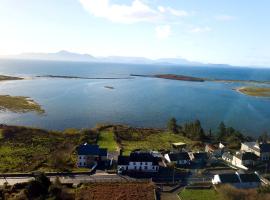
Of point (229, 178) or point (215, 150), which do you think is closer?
point (229, 178)

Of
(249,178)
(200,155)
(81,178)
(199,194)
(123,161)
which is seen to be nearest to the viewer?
(199,194)

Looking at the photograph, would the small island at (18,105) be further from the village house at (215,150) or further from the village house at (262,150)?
the village house at (262,150)

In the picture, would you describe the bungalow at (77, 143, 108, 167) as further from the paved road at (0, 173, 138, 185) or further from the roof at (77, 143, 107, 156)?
the paved road at (0, 173, 138, 185)

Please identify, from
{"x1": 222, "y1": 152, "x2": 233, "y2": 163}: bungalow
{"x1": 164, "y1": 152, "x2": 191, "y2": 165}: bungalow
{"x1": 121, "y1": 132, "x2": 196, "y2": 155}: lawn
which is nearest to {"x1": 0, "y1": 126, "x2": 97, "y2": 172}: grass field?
{"x1": 121, "y1": 132, "x2": 196, "y2": 155}: lawn

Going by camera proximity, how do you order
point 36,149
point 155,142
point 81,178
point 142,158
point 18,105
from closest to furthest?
1. point 81,178
2. point 142,158
3. point 36,149
4. point 155,142
5. point 18,105

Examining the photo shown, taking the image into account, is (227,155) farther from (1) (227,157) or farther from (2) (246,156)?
(2) (246,156)

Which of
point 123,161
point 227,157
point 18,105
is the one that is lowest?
point 18,105

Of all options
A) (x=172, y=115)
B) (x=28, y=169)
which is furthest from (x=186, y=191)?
(x=172, y=115)

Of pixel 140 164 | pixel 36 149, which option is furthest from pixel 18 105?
pixel 140 164
